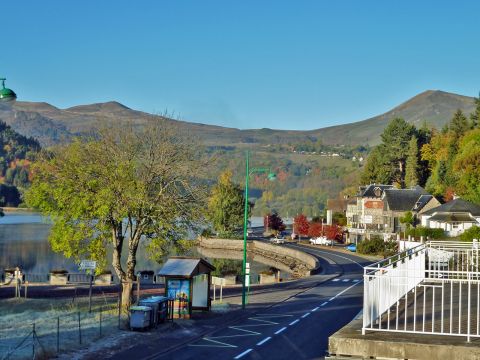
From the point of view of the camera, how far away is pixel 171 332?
2838 cm

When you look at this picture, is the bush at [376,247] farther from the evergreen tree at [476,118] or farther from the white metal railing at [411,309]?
the white metal railing at [411,309]

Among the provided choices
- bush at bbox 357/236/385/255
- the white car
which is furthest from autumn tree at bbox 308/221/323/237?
bush at bbox 357/236/385/255

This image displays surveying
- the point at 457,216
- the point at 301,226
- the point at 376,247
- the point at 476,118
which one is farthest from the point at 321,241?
the point at 476,118

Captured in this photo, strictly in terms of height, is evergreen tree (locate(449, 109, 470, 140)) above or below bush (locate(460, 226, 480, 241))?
above

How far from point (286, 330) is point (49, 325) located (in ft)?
34.3

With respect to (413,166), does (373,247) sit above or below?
below

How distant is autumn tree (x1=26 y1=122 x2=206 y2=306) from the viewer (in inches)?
1328

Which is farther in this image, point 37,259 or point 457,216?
point 37,259

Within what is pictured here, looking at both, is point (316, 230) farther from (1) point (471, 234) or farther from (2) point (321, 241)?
(1) point (471, 234)

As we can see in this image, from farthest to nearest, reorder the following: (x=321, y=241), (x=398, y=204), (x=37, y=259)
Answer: (x=321, y=241) < (x=398, y=204) < (x=37, y=259)

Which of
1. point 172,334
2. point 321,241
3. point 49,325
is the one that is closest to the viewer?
point 172,334

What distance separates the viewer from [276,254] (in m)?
109

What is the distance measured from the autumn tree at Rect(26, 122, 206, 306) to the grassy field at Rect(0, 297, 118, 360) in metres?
3.05

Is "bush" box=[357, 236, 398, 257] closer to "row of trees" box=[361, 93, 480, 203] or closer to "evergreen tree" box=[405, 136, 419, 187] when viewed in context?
"row of trees" box=[361, 93, 480, 203]
